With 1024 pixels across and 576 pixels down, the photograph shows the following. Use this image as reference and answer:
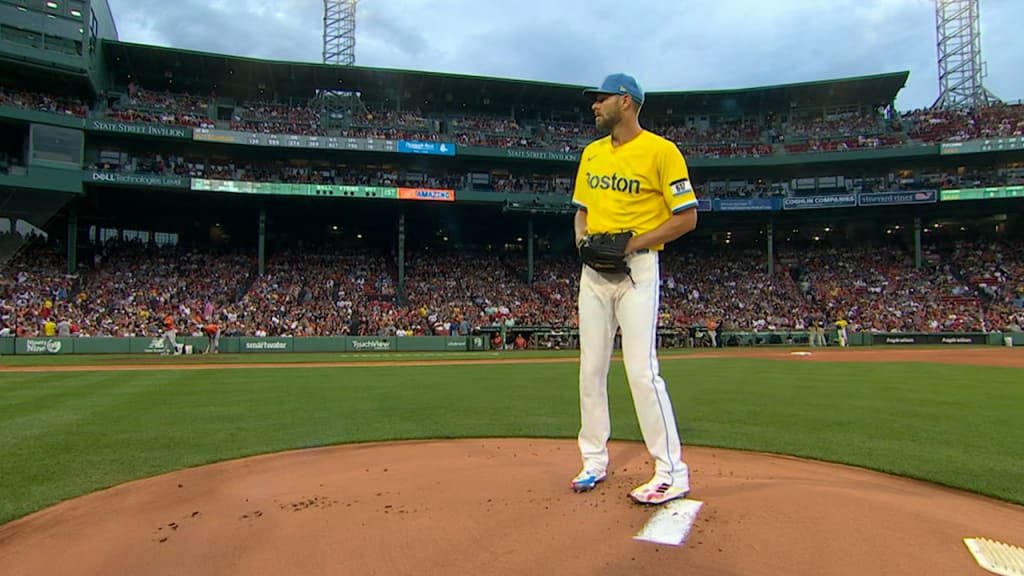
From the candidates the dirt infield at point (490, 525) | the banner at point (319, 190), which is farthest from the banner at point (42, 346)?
the dirt infield at point (490, 525)

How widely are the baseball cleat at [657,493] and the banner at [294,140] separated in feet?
117

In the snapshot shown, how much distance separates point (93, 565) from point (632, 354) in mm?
3137

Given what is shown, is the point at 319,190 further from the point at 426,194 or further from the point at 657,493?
the point at 657,493

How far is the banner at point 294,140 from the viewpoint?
3528 centimetres

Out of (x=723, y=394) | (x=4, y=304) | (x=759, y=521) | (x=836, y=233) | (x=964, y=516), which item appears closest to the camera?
(x=759, y=521)

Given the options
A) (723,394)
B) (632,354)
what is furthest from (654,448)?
(723,394)

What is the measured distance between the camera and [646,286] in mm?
4062

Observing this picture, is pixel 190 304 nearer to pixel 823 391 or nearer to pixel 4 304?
pixel 4 304

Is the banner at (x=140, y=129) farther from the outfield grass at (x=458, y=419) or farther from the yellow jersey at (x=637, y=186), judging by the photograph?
the yellow jersey at (x=637, y=186)

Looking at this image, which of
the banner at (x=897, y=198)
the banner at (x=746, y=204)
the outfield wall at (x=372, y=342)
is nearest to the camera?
the outfield wall at (x=372, y=342)

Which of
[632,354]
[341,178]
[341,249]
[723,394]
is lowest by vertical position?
[723,394]

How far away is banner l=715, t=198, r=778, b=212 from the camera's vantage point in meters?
40.0

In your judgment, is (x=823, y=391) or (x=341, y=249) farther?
(x=341, y=249)

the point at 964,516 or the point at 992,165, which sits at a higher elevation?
the point at 992,165
